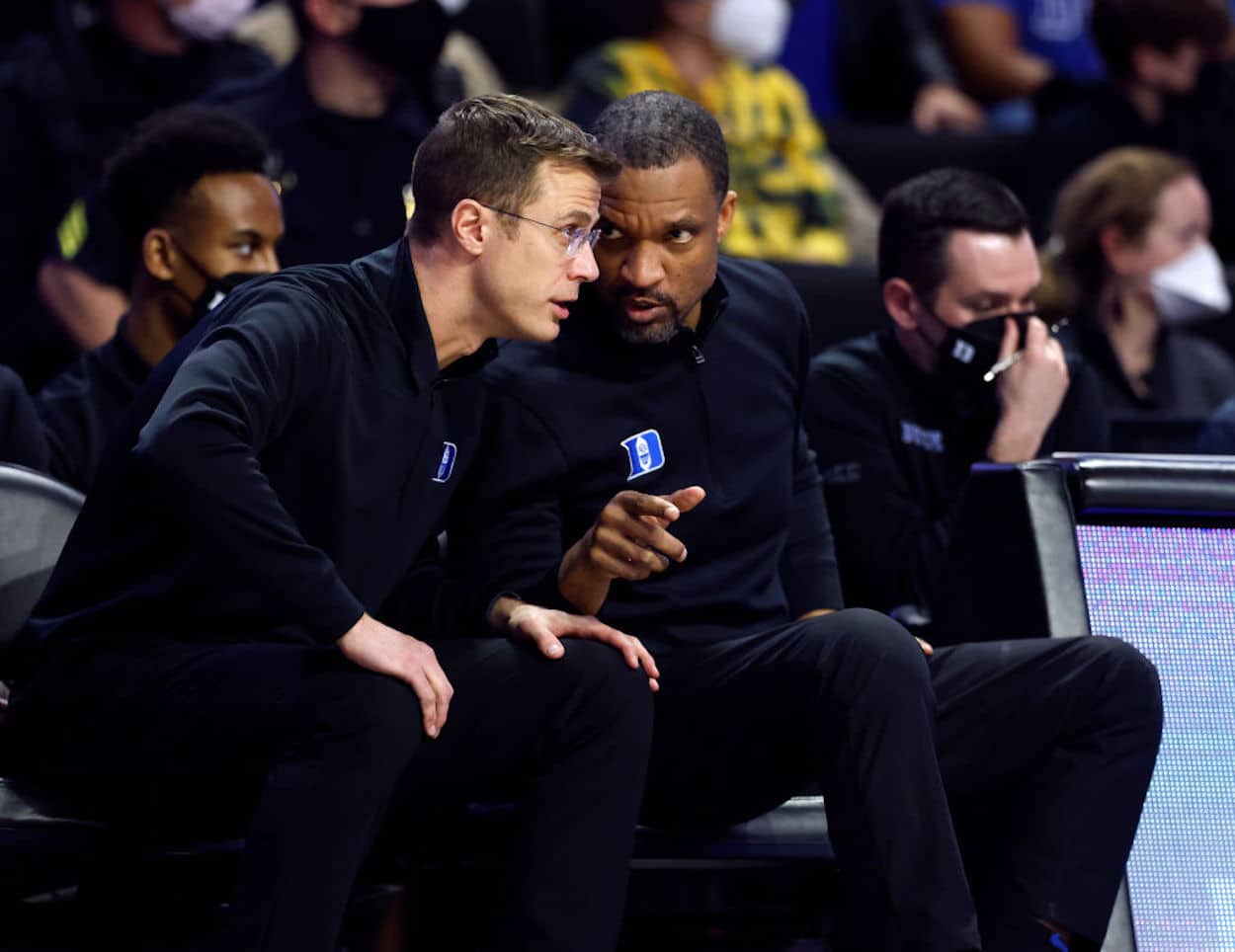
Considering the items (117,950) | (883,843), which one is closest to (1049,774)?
(883,843)

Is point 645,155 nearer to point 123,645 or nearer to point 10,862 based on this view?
point 123,645

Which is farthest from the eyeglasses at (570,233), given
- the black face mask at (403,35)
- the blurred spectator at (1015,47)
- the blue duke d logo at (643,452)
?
the blurred spectator at (1015,47)

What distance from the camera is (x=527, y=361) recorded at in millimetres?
2010

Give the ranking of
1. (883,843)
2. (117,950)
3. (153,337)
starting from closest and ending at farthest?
(883,843) → (117,950) → (153,337)

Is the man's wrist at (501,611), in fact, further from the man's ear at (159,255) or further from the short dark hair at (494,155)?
the man's ear at (159,255)

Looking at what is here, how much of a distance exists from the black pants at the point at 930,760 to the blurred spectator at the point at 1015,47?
9.12ft

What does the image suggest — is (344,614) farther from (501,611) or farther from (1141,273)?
(1141,273)

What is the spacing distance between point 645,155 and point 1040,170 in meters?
2.11

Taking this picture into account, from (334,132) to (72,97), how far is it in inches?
19.6

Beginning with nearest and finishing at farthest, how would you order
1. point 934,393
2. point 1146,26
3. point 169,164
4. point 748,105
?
point 934,393 → point 169,164 → point 748,105 → point 1146,26

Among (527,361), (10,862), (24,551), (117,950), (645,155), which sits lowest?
(117,950)

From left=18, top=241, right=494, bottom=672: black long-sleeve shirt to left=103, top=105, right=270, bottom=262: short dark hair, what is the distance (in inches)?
30.7

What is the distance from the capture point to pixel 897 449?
2.43m

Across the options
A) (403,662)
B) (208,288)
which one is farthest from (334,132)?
(403,662)
